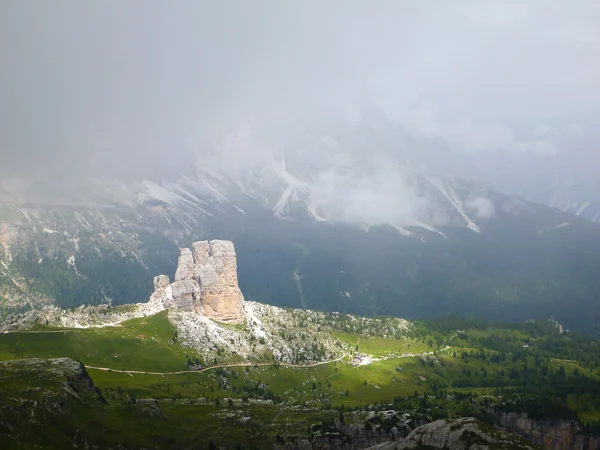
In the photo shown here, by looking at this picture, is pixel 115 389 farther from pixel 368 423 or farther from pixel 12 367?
pixel 368 423

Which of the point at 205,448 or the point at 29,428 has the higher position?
the point at 29,428

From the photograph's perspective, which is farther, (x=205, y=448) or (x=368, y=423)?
(x=368, y=423)

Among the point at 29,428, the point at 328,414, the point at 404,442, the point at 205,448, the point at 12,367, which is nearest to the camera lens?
the point at 29,428

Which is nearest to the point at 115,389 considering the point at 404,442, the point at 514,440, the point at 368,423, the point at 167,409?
the point at 167,409

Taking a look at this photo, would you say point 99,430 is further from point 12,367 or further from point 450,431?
point 450,431

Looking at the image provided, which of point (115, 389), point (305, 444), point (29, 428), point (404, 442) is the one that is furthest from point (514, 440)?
point (115, 389)

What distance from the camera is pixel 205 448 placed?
15062 cm

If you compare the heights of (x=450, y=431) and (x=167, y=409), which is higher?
(x=450, y=431)

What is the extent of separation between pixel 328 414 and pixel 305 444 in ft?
129

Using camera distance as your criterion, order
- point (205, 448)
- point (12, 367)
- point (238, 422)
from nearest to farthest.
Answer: point (205, 448) → point (12, 367) → point (238, 422)

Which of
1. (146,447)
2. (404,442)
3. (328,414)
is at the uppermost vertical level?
(404,442)

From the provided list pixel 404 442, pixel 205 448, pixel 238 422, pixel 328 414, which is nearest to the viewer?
pixel 404 442

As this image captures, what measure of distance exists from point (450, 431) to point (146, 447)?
7593 cm

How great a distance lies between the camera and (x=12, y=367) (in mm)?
165500
